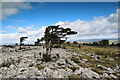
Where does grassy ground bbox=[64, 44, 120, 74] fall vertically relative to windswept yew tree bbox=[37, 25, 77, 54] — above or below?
below

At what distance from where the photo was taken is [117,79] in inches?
252

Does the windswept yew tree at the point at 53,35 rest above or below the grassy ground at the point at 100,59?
above

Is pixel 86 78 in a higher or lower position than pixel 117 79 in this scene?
higher

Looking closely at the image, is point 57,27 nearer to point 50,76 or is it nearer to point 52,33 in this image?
point 52,33

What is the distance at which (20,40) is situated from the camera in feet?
75.0

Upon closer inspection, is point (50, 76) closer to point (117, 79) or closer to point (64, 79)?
point (64, 79)

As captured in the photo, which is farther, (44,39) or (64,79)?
(44,39)

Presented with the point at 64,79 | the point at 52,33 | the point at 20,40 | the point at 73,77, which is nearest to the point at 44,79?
the point at 64,79

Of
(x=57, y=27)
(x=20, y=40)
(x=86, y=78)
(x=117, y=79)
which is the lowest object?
(x=117, y=79)

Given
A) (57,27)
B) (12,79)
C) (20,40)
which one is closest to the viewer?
(12,79)

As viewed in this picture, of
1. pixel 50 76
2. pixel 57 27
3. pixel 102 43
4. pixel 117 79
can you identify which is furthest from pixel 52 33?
pixel 102 43

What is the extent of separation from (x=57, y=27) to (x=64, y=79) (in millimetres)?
7137

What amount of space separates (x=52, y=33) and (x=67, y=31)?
86.6 inches

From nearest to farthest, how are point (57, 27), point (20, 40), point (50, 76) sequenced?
point (50, 76) < point (57, 27) < point (20, 40)
